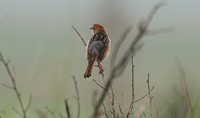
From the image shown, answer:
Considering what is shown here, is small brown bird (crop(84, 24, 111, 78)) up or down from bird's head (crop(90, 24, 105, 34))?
down

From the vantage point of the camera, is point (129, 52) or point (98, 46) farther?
point (98, 46)

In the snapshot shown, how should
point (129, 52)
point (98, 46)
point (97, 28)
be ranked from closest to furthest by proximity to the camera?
point (129, 52)
point (98, 46)
point (97, 28)

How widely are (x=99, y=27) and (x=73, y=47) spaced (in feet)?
4.98

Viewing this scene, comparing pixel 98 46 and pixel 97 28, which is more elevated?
pixel 97 28

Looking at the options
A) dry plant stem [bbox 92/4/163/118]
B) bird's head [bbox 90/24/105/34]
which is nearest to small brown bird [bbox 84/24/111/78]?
bird's head [bbox 90/24/105/34]

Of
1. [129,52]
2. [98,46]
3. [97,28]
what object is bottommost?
[129,52]

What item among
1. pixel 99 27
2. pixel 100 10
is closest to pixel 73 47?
pixel 99 27

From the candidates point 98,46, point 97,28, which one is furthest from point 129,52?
point 97,28

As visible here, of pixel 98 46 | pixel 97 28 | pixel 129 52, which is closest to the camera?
pixel 129 52

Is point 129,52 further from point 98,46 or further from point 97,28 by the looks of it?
point 97,28

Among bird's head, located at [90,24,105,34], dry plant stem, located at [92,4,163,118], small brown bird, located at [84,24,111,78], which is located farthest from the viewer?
bird's head, located at [90,24,105,34]

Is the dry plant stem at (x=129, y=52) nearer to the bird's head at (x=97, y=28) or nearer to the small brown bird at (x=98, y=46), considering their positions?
the small brown bird at (x=98, y=46)

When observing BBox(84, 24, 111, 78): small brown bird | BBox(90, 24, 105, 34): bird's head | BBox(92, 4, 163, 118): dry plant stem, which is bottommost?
BBox(92, 4, 163, 118): dry plant stem

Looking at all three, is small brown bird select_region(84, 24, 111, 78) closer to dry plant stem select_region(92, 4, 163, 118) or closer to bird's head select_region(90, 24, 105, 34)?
bird's head select_region(90, 24, 105, 34)
